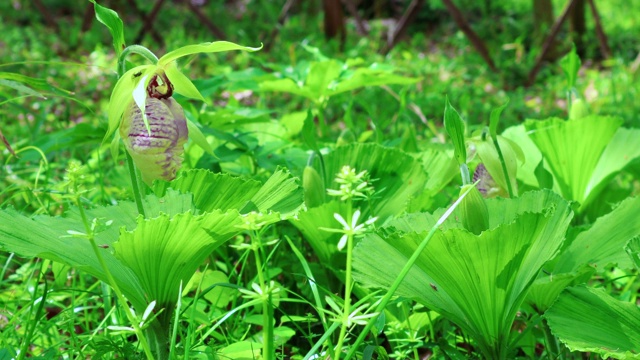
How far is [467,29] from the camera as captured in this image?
369cm

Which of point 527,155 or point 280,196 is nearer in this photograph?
point 280,196

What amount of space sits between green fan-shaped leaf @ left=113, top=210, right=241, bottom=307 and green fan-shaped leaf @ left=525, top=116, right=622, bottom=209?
75 cm

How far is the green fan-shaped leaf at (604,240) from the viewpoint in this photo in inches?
40.2

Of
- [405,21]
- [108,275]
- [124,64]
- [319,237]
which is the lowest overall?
[405,21]

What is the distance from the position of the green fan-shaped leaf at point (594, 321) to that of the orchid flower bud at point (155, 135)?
52 cm

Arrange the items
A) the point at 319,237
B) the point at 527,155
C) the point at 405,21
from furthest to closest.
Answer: the point at 405,21 → the point at 527,155 → the point at 319,237

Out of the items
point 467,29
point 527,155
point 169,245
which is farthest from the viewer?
point 467,29

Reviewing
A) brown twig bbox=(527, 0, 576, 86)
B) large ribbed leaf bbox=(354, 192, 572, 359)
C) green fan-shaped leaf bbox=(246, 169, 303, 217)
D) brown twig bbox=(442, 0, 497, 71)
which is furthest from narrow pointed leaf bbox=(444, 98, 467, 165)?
brown twig bbox=(527, 0, 576, 86)

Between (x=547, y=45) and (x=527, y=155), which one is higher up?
(x=527, y=155)

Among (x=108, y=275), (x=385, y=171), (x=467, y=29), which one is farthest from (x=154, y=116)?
(x=467, y=29)

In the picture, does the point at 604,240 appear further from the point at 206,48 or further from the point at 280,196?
the point at 206,48

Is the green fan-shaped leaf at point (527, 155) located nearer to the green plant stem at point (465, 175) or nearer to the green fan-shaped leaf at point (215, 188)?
the green plant stem at point (465, 175)

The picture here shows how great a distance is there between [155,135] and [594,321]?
0.59m

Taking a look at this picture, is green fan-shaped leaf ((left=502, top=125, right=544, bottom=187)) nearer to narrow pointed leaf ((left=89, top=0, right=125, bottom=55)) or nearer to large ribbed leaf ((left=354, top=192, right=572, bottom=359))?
large ribbed leaf ((left=354, top=192, right=572, bottom=359))
